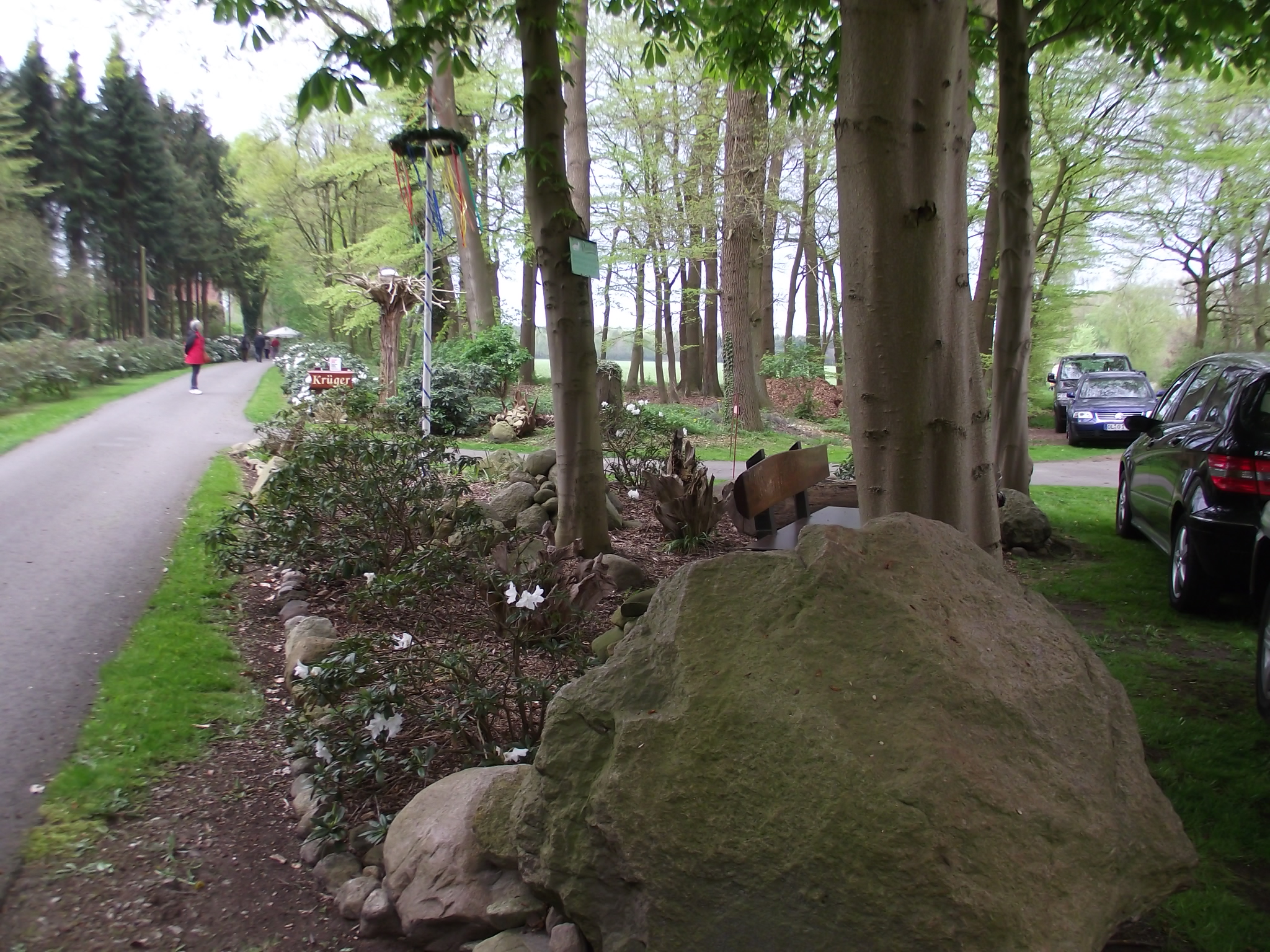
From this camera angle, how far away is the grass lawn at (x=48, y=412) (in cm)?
1251

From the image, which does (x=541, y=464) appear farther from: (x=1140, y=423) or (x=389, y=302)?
(x=389, y=302)

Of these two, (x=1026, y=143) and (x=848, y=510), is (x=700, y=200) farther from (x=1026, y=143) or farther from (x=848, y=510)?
(x=848, y=510)

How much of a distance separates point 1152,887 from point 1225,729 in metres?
2.41

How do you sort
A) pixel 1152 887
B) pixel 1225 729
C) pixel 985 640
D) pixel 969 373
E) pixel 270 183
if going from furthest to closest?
pixel 270 183 < pixel 1225 729 < pixel 969 373 < pixel 985 640 < pixel 1152 887

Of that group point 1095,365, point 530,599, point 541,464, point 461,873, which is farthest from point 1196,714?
point 1095,365

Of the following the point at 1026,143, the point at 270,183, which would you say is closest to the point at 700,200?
the point at 1026,143

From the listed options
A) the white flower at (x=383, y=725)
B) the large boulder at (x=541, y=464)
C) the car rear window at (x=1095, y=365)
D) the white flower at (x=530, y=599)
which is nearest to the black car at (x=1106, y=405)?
the car rear window at (x=1095, y=365)

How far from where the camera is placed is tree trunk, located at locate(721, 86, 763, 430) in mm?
16922

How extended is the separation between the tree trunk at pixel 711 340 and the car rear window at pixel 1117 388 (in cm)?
949

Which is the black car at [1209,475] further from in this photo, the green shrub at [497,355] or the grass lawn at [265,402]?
the green shrub at [497,355]

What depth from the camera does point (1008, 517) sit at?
7.80m

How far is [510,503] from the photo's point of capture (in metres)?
7.57

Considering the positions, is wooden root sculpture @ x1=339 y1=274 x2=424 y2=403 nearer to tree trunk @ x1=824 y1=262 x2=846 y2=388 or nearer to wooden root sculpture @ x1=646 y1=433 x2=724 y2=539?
wooden root sculpture @ x1=646 y1=433 x2=724 y2=539

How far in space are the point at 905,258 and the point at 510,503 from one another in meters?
4.84
